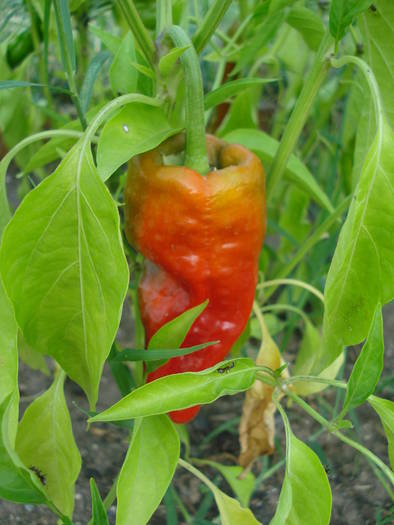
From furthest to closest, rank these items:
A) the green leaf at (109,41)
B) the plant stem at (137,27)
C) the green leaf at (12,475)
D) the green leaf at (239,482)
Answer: the green leaf at (239,482) < the green leaf at (109,41) < the plant stem at (137,27) < the green leaf at (12,475)

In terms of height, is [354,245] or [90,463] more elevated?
[354,245]

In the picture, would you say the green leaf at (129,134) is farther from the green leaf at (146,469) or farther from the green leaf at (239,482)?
the green leaf at (239,482)

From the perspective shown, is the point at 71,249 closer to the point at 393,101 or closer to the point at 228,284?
the point at 228,284

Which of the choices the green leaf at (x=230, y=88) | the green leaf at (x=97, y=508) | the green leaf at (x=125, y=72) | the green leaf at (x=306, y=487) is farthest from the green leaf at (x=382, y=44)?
the green leaf at (x=97, y=508)

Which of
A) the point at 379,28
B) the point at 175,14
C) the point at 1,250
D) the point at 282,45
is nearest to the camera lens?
the point at 1,250

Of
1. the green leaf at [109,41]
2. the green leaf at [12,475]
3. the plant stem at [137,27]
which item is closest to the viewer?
the green leaf at [12,475]

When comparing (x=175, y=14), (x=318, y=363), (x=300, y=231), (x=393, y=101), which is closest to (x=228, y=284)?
(x=318, y=363)

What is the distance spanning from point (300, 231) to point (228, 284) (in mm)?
523

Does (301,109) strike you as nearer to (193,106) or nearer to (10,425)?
(193,106)

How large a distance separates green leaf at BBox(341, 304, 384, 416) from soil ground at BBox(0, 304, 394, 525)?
1.16 feet

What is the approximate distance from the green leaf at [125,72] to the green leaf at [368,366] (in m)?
0.34

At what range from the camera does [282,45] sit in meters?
1.18

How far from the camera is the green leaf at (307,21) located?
0.80 metres

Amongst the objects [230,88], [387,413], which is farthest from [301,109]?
[387,413]
